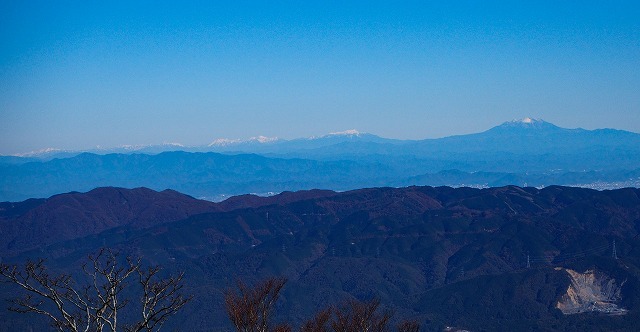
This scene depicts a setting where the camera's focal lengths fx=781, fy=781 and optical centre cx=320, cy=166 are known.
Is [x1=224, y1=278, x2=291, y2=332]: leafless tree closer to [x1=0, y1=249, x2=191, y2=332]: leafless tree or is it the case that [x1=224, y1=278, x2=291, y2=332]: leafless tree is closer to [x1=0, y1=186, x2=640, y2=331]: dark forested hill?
[x1=0, y1=249, x2=191, y2=332]: leafless tree

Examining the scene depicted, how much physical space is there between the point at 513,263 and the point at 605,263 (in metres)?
15.9

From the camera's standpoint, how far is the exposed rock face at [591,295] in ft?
262

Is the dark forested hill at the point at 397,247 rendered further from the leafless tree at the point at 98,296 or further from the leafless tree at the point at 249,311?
the leafless tree at the point at 98,296

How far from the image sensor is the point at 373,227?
395 ft

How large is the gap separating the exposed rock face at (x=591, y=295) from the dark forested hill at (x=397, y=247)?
37cm

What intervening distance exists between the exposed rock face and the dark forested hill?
367mm

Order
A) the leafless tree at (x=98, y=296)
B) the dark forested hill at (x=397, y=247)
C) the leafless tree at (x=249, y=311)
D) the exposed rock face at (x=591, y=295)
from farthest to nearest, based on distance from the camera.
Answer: the dark forested hill at (x=397, y=247) < the exposed rock face at (x=591, y=295) < the leafless tree at (x=249, y=311) < the leafless tree at (x=98, y=296)

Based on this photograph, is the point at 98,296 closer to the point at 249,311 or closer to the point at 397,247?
the point at 249,311

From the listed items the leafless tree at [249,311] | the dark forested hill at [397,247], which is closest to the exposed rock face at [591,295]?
the dark forested hill at [397,247]

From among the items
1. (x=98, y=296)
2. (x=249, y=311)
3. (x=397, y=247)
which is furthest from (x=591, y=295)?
(x=98, y=296)

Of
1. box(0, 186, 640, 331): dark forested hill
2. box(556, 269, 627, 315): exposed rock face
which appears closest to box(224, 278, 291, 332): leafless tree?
box(0, 186, 640, 331): dark forested hill

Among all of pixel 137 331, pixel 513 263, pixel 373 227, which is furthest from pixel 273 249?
pixel 137 331

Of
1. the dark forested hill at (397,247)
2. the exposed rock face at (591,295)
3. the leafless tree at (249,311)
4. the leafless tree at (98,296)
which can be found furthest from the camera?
the dark forested hill at (397,247)

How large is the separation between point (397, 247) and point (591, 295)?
31.8 m
